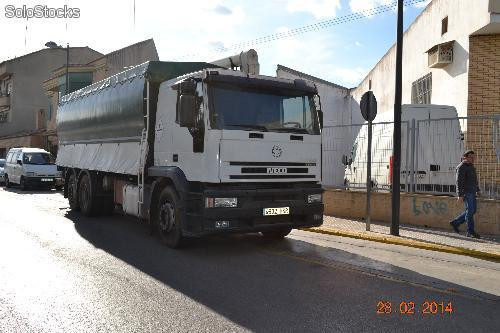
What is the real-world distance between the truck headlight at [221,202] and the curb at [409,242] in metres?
3.25

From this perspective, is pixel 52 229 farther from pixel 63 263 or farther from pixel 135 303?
pixel 135 303

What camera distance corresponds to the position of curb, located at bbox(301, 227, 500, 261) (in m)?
7.63

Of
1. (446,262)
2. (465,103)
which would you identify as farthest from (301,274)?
(465,103)

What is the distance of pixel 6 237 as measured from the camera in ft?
28.1

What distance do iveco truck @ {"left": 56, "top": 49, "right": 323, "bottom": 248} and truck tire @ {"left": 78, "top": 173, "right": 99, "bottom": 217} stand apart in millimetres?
2194

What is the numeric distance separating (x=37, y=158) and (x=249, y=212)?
18.3 metres

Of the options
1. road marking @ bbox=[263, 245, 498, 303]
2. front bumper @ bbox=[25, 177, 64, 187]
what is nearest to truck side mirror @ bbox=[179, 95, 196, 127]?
road marking @ bbox=[263, 245, 498, 303]

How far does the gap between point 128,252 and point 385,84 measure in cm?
1651

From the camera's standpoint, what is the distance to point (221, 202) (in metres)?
6.98

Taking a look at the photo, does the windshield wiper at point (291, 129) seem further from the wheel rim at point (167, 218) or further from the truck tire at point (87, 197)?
the truck tire at point (87, 197)

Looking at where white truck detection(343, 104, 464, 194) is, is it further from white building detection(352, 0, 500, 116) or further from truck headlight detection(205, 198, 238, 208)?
truck headlight detection(205, 198, 238, 208)

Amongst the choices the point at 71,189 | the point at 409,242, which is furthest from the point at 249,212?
the point at 71,189

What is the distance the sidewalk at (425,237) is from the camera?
7.97 metres

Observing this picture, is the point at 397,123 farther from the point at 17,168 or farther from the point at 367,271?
the point at 17,168
